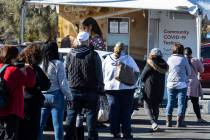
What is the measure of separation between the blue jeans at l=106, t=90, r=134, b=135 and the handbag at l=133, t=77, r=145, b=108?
1.08 m

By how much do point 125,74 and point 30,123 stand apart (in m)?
3.72

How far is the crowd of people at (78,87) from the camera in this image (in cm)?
844

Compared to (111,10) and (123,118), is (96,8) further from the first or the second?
(123,118)

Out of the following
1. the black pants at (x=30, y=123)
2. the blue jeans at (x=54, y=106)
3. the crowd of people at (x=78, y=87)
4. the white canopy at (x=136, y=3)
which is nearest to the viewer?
the crowd of people at (x=78, y=87)

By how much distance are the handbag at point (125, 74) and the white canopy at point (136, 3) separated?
5.01m

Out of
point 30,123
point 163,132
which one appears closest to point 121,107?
point 163,132

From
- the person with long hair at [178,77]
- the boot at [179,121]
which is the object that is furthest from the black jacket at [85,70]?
the boot at [179,121]

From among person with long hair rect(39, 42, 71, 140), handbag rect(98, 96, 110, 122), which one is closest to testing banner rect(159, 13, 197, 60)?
handbag rect(98, 96, 110, 122)

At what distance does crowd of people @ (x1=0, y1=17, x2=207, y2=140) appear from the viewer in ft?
27.7

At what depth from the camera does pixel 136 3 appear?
17766 mm

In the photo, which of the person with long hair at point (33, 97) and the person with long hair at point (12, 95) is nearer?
the person with long hair at point (12, 95)

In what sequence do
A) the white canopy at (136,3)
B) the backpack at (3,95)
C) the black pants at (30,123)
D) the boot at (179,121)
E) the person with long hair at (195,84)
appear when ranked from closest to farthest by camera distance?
the backpack at (3,95) < the black pants at (30,123) < the boot at (179,121) < the person with long hair at (195,84) < the white canopy at (136,3)

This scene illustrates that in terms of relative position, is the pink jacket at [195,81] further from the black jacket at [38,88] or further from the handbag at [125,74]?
the black jacket at [38,88]

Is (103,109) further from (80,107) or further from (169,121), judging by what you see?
(80,107)
